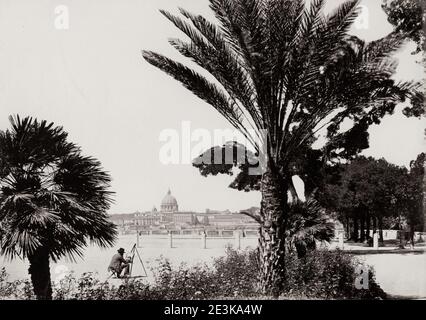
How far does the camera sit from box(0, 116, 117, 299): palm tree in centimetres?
796

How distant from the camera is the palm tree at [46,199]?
26.1ft

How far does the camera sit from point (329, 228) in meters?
11.4

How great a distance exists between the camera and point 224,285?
9547 mm

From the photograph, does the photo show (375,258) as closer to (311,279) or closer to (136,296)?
(311,279)

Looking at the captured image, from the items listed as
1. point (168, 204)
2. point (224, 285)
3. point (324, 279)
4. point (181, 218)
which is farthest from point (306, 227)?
point (168, 204)

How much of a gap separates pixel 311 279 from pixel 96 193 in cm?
460

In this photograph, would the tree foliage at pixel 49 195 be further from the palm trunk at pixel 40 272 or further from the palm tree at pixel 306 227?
the palm tree at pixel 306 227

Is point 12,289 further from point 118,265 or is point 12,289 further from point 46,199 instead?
point 46,199

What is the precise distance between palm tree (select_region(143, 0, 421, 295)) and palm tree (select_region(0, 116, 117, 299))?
249cm

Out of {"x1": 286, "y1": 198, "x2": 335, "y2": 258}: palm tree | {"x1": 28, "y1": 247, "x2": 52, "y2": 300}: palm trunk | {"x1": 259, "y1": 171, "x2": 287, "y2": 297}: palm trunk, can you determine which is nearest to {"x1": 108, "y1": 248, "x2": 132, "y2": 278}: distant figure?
{"x1": 28, "y1": 247, "x2": 52, "y2": 300}: palm trunk

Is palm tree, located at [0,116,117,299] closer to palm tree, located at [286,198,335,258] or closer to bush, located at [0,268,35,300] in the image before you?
bush, located at [0,268,35,300]

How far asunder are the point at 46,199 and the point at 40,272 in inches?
48.5
